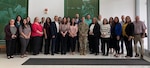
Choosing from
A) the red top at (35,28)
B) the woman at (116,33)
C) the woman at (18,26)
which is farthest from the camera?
the red top at (35,28)

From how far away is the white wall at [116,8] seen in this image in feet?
29.7

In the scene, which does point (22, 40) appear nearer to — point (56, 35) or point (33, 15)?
point (56, 35)

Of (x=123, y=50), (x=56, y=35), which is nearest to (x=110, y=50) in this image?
(x=123, y=50)

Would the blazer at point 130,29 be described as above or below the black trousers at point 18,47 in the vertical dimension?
above

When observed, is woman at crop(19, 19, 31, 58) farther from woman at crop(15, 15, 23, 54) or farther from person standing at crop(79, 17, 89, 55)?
person standing at crop(79, 17, 89, 55)

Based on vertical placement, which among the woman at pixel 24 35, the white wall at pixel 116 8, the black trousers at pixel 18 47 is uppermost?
the white wall at pixel 116 8

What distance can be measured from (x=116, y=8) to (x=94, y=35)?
6.78 ft

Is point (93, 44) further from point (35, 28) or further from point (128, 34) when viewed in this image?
point (35, 28)

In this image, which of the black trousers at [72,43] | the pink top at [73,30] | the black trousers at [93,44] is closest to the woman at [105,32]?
the black trousers at [93,44]

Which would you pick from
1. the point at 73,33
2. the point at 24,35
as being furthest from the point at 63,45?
the point at 24,35

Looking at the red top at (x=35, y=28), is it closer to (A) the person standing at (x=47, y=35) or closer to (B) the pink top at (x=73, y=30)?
(A) the person standing at (x=47, y=35)

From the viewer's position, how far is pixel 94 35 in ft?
25.4

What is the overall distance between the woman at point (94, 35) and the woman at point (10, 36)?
277 cm

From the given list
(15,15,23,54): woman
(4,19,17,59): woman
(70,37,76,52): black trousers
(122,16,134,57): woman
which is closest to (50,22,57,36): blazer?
(70,37,76,52): black trousers
